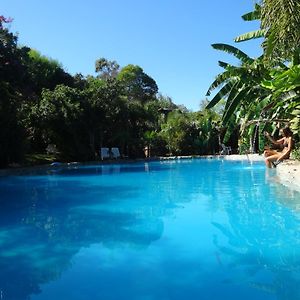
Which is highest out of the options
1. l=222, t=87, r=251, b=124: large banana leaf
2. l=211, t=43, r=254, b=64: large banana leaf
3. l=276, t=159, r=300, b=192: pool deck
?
l=211, t=43, r=254, b=64: large banana leaf

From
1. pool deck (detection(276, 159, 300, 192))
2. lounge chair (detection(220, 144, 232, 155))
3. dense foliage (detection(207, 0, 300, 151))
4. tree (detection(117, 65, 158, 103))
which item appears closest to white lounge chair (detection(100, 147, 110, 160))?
lounge chair (detection(220, 144, 232, 155))

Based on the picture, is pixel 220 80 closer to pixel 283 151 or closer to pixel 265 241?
pixel 283 151

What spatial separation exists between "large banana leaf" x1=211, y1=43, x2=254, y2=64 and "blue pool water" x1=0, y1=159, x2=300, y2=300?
4.68 m

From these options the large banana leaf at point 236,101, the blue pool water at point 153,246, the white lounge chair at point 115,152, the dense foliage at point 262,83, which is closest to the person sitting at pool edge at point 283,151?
the dense foliage at point 262,83

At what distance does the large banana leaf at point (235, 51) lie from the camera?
13820mm

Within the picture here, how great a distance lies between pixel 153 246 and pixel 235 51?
32.1 ft

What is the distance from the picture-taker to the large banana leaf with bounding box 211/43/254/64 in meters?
13.8

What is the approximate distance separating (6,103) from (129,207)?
39.1ft

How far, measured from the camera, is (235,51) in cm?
1398

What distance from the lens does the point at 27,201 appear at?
11.2 meters

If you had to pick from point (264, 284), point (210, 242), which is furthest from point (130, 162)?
point (264, 284)

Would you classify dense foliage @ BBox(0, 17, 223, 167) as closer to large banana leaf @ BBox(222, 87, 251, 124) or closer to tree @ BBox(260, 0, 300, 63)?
large banana leaf @ BBox(222, 87, 251, 124)

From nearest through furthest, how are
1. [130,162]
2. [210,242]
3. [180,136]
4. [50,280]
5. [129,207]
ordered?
[50,280] < [210,242] < [129,207] < [130,162] < [180,136]

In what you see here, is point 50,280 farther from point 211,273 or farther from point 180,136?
point 180,136
